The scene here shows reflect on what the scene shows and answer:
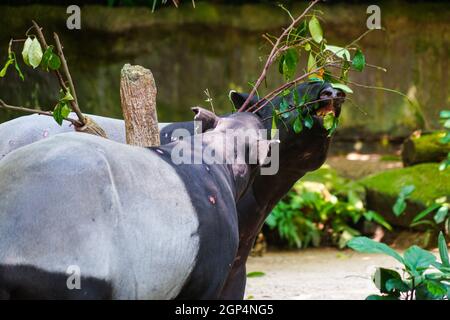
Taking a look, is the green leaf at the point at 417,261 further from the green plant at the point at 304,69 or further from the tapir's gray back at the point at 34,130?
the tapir's gray back at the point at 34,130

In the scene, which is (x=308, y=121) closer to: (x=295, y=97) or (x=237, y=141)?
(x=295, y=97)

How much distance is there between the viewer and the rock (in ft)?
34.3

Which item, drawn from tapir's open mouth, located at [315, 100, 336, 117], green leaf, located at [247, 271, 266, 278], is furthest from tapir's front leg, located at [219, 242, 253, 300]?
green leaf, located at [247, 271, 266, 278]

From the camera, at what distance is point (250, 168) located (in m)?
4.64

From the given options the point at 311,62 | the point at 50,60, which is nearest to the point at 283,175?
the point at 311,62

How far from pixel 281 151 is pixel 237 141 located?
1181mm

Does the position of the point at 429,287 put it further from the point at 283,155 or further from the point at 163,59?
the point at 163,59

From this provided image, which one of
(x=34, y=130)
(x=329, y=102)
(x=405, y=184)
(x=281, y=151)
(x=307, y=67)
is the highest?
(x=307, y=67)

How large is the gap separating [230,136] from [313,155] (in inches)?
54.1

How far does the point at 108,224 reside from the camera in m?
3.38

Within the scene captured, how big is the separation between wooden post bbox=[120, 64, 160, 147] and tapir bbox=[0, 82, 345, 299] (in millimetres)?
637

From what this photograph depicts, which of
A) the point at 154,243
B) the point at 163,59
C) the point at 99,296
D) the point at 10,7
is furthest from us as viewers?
the point at 163,59

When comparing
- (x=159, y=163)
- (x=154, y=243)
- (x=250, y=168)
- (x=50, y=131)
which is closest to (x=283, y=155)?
(x=250, y=168)
